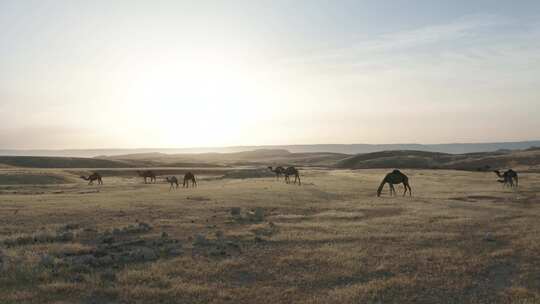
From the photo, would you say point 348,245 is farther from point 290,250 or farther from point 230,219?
point 230,219

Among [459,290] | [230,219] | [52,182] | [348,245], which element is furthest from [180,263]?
[52,182]

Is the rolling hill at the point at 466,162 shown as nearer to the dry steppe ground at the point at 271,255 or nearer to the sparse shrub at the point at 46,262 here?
the dry steppe ground at the point at 271,255

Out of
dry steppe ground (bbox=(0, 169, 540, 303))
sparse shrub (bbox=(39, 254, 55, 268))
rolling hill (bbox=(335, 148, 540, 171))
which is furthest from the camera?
rolling hill (bbox=(335, 148, 540, 171))

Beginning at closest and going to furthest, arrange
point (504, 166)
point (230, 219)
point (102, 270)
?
point (102, 270) < point (230, 219) < point (504, 166)

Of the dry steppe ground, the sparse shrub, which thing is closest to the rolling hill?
the dry steppe ground

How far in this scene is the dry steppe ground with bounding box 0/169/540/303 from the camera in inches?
449

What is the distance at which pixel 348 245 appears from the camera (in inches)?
654

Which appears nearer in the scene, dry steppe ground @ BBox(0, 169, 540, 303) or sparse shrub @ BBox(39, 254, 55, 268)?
dry steppe ground @ BBox(0, 169, 540, 303)

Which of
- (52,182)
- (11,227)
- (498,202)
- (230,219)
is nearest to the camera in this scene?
(11,227)

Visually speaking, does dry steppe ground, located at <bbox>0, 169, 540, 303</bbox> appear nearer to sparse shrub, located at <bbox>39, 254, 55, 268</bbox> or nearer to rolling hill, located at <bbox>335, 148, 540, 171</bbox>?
sparse shrub, located at <bbox>39, 254, 55, 268</bbox>

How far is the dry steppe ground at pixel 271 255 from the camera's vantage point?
11.4 meters

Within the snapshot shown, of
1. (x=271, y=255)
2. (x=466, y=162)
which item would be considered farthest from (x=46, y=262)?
(x=466, y=162)

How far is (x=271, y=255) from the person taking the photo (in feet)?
50.4

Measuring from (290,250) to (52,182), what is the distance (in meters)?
47.9
